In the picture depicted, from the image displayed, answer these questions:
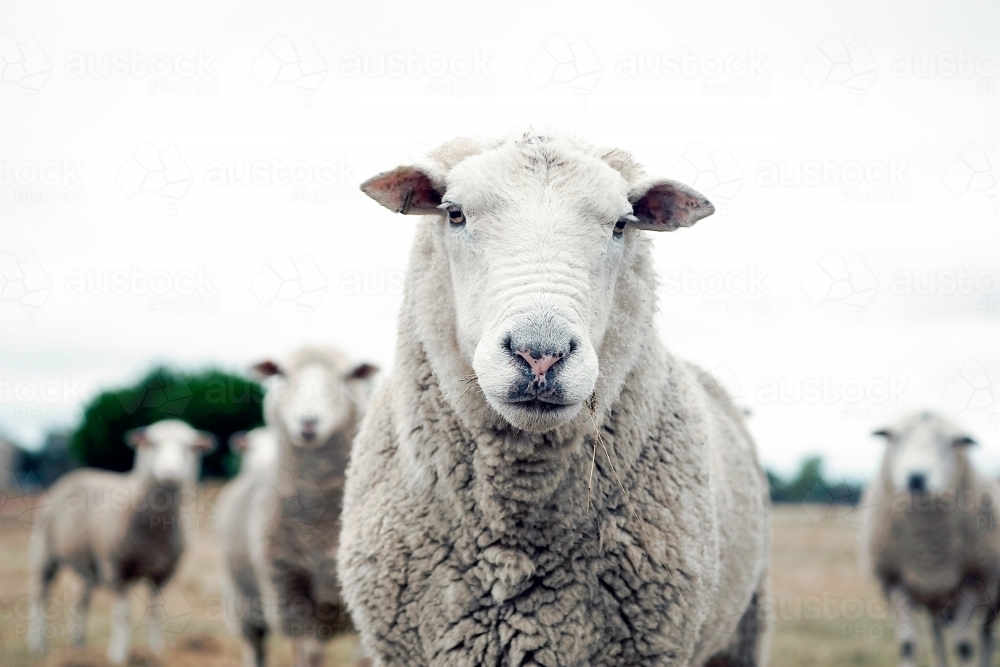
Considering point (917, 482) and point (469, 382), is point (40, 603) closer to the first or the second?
point (469, 382)

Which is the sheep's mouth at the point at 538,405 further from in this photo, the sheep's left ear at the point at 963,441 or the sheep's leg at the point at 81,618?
the sheep's leg at the point at 81,618

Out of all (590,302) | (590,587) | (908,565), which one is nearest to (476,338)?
(590,302)

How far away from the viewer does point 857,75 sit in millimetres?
5332

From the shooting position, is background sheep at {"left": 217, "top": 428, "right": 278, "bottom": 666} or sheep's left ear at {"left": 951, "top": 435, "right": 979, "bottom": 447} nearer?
background sheep at {"left": 217, "top": 428, "right": 278, "bottom": 666}

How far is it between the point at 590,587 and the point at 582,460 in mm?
456

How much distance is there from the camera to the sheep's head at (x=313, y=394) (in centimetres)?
603

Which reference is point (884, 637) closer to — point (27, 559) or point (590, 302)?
point (590, 302)

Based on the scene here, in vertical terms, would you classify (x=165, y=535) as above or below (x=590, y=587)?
below

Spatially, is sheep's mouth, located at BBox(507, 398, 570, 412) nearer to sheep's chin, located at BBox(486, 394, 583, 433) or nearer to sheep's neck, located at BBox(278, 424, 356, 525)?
sheep's chin, located at BBox(486, 394, 583, 433)

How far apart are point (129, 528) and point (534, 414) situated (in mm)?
8031

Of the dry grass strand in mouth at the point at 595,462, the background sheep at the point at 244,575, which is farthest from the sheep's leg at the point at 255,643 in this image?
the dry grass strand in mouth at the point at 595,462

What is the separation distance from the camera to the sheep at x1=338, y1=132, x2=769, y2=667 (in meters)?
2.73

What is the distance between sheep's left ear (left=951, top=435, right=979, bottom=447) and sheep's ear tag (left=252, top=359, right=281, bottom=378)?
269 inches

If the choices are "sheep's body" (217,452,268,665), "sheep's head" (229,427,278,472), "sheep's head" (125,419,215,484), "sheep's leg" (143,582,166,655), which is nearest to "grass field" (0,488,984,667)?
"sheep's leg" (143,582,166,655)
